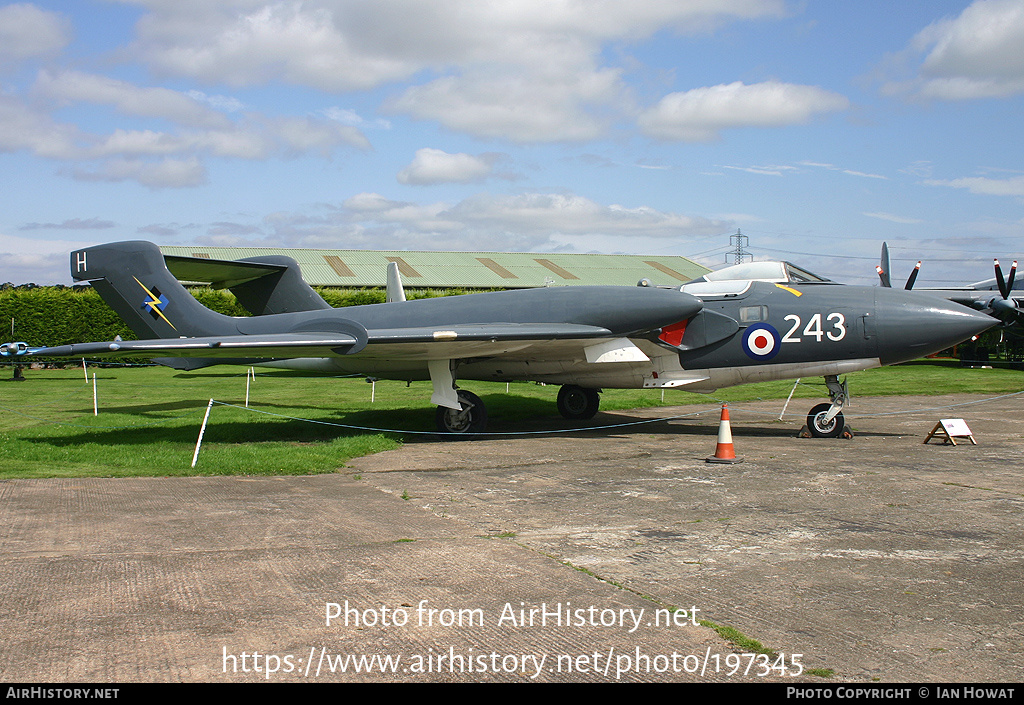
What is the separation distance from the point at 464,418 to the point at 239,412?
222 inches

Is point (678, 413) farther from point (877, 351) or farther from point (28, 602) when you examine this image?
point (28, 602)

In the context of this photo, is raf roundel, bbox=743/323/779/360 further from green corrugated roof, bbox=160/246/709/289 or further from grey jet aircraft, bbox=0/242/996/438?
green corrugated roof, bbox=160/246/709/289

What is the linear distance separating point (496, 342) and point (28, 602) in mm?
8095

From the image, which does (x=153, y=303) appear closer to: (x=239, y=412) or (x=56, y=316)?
(x=239, y=412)

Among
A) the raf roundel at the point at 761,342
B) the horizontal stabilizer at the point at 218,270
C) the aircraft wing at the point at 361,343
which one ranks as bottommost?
the raf roundel at the point at 761,342

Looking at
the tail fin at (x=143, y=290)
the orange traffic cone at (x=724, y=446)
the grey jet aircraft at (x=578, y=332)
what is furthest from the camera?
the tail fin at (x=143, y=290)

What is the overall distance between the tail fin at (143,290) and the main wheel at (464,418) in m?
4.61

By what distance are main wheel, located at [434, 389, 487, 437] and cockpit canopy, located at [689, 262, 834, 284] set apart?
457 cm

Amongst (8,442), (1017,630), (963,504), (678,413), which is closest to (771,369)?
(678,413)

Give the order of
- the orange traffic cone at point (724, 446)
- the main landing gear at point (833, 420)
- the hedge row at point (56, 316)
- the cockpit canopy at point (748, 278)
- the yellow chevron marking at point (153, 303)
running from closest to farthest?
1. the orange traffic cone at point (724, 446)
2. the main landing gear at point (833, 420)
3. the cockpit canopy at point (748, 278)
4. the yellow chevron marking at point (153, 303)
5. the hedge row at point (56, 316)

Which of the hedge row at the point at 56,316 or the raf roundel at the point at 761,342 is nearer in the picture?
the raf roundel at the point at 761,342

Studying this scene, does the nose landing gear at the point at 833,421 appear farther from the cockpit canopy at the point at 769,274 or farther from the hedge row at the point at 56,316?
the hedge row at the point at 56,316

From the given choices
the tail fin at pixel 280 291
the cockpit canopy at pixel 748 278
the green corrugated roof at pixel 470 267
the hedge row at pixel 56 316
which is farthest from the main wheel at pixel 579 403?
the green corrugated roof at pixel 470 267

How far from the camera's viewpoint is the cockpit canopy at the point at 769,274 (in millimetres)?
12547
